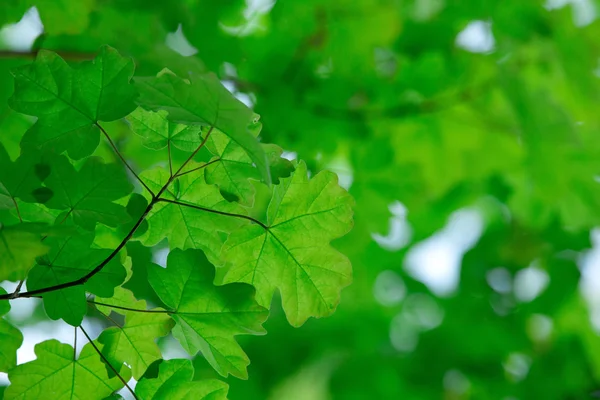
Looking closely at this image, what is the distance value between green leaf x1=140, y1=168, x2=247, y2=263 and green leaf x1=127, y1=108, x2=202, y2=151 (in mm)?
43

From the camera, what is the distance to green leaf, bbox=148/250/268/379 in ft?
2.41

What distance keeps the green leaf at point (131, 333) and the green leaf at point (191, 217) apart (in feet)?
0.27

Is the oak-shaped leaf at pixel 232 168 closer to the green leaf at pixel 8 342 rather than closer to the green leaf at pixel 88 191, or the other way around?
the green leaf at pixel 88 191

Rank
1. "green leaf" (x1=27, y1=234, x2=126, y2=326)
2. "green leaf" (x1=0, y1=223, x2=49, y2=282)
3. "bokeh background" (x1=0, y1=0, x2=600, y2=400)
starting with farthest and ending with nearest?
"bokeh background" (x1=0, y1=0, x2=600, y2=400) → "green leaf" (x1=27, y1=234, x2=126, y2=326) → "green leaf" (x1=0, y1=223, x2=49, y2=282)

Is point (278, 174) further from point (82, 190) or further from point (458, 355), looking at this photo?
point (458, 355)

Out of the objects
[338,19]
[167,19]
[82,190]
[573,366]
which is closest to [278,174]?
[82,190]

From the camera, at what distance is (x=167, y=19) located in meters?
1.49

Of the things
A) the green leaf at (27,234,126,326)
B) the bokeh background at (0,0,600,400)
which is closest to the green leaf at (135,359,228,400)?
the green leaf at (27,234,126,326)

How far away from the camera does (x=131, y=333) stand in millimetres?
774

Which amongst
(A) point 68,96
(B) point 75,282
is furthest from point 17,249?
(A) point 68,96

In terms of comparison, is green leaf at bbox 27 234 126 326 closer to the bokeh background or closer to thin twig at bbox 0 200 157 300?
thin twig at bbox 0 200 157 300

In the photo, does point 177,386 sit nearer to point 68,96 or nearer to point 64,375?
point 64,375

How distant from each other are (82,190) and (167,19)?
899mm

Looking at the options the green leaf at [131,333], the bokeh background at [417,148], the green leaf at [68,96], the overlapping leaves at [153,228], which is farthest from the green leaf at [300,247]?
the bokeh background at [417,148]
